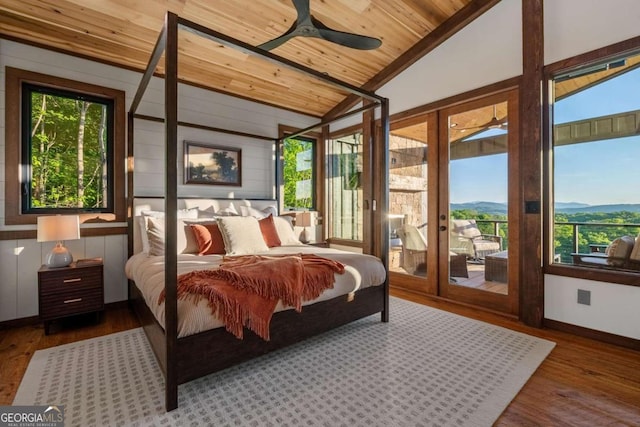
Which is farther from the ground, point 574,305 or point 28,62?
point 28,62

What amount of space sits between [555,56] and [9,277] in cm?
567

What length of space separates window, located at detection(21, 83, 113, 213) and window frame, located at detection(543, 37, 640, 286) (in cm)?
469

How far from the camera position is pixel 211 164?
13.6ft

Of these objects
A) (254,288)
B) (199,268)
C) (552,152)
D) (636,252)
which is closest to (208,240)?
(199,268)

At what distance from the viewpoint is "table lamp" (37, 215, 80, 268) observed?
8.70 ft

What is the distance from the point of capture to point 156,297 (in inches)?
75.3

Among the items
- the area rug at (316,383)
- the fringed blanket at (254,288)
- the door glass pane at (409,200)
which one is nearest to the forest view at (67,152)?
the area rug at (316,383)

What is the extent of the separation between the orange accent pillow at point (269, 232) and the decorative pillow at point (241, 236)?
20cm

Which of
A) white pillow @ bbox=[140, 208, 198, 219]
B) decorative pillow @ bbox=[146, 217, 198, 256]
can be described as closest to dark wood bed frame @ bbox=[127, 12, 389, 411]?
decorative pillow @ bbox=[146, 217, 198, 256]

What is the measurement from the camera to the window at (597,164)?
2.61m

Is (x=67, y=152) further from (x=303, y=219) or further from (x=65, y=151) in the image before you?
(x=303, y=219)

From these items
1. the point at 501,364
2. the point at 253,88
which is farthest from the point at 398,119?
the point at 501,364

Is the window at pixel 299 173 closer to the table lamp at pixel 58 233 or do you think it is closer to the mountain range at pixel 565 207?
the mountain range at pixel 565 207

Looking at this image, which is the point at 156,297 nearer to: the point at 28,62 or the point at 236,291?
the point at 236,291
